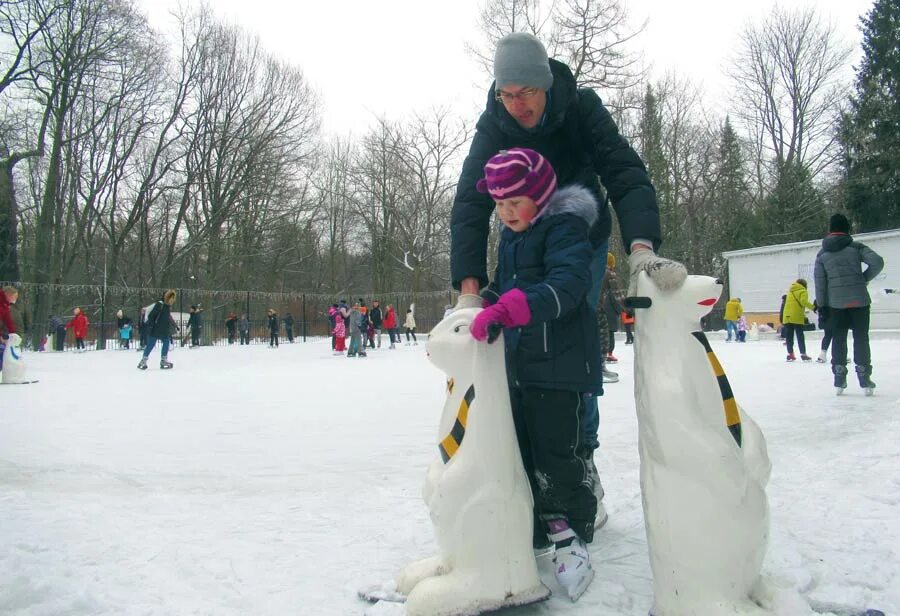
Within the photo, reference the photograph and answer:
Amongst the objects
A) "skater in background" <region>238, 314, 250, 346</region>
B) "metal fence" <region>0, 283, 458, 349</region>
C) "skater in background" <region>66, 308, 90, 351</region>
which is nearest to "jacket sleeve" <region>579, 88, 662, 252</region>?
"metal fence" <region>0, 283, 458, 349</region>

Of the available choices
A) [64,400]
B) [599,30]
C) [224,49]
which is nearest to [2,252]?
[224,49]

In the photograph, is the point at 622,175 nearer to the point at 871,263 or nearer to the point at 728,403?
the point at 728,403

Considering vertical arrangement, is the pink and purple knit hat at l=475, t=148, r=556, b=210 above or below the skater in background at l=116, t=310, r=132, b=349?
above

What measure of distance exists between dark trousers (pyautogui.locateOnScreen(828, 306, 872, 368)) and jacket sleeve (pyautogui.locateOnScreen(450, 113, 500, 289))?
5.31 m

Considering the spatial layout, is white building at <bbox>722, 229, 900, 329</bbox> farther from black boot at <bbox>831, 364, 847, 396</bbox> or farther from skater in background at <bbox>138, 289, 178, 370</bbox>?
skater in background at <bbox>138, 289, 178, 370</bbox>

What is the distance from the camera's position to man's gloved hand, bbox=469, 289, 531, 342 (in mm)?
1878

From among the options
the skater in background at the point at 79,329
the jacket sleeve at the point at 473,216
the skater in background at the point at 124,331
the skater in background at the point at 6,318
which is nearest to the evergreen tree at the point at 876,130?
the skater in background at the point at 124,331

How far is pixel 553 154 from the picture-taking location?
2502 mm

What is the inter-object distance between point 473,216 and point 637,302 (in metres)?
0.78

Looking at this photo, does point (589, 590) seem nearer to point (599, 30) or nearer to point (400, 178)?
point (599, 30)

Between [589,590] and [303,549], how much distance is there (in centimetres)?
106

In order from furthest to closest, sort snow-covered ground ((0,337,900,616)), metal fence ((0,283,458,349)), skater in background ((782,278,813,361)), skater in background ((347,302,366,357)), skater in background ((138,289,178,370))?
metal fence ((0,283,458,349)) < skater in background ((347,302,366,357)) < skater in background ((138,289,178,370)) < skater in background ((782,278,813,361)) < snow-covered ground ((0,337,900,616))

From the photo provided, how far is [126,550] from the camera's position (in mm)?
2469

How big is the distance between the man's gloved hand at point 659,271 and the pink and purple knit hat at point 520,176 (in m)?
0.37
